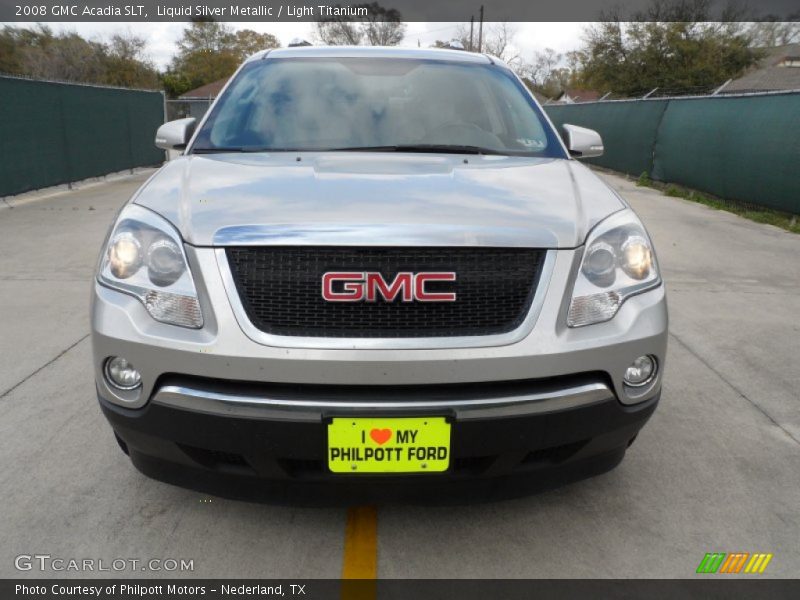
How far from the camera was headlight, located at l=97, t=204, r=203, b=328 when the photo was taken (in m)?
2.13

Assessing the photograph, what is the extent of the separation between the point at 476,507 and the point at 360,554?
50cm

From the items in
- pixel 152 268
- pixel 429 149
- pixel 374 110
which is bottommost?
pixel 152 268

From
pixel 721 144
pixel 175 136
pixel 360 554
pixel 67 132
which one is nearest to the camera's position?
pixel 360 554

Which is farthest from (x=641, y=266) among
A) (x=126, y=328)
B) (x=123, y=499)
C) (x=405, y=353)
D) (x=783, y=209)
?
(x=783, y=209)

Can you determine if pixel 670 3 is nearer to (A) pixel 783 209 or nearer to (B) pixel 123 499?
(A) pixel 783 209

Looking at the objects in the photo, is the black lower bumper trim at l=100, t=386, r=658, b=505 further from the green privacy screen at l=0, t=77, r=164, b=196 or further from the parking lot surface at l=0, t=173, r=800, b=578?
the green privacy screen at l=0, t=77, r=164, b=196

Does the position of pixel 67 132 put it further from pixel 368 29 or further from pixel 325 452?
pixel 368 29

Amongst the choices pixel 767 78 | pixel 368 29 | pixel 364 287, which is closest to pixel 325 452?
pixel 364 287

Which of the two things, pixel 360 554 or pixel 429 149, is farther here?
pixel 429 149

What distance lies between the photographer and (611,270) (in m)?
2.30

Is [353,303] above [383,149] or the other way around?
the other way around

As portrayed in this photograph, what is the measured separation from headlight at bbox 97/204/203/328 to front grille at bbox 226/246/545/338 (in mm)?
170

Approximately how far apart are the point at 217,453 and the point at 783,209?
9.86 metres

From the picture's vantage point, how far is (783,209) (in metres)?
9.87
